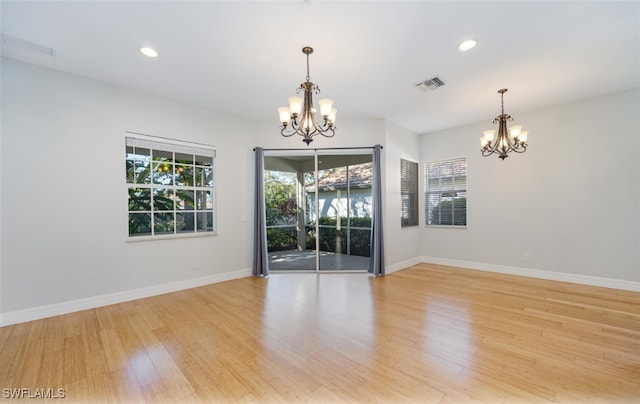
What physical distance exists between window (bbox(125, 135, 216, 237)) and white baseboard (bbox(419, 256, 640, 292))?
4.87 m

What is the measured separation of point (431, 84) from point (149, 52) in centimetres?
344

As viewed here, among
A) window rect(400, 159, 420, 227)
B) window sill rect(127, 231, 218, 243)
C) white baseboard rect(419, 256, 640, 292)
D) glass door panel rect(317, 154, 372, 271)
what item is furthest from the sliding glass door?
white baseboard rect(419, 256, 640, 292)

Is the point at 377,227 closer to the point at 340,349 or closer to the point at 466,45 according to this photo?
the point at 340,349

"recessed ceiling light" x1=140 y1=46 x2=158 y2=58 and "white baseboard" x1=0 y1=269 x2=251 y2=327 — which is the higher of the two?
"recessed ceiling light" x1=140 y1=46 x2=158 y2=58

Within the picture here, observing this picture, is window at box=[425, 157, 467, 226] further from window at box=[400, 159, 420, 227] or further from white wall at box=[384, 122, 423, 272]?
white wall at box=[384, 122, 423, 272]

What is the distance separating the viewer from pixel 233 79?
3.40m

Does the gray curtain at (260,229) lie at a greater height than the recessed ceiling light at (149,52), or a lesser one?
lesser

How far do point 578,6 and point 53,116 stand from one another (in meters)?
5.49

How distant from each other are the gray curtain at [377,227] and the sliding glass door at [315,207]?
20cm

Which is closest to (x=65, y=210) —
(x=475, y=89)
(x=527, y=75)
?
(x=475, y=89)

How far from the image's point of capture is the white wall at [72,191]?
2910 millimetres

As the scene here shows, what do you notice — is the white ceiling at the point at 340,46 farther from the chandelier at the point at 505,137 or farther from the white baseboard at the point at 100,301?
the white baseboard at the point at 100,301

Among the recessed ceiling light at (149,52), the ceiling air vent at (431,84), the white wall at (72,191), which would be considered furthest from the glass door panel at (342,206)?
the recessed ceiling light at (149,52)

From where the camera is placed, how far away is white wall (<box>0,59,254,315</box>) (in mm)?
2910
